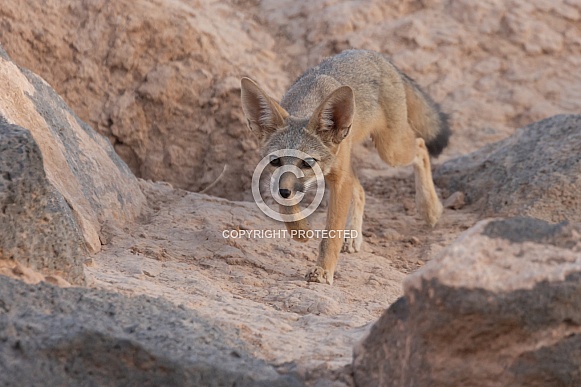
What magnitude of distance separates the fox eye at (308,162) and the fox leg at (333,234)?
0.40 metres

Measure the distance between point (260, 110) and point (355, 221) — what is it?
162 centimetres

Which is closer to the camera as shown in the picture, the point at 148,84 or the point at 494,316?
the point at 494,316

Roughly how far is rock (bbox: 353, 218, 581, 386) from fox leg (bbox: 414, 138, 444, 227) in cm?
427

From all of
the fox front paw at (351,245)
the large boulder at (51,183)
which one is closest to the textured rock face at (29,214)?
the large boulder at (51,183)

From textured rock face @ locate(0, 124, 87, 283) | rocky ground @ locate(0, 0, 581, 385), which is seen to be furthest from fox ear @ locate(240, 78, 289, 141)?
textured rock face @ locate(0, 124, 87, 283)

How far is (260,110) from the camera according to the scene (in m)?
5.36

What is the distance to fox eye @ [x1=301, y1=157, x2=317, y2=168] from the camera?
513cm

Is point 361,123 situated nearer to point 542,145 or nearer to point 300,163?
point 300,163

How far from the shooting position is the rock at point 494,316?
2.54 metres

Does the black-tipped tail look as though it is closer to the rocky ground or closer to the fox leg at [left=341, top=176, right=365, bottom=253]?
the rocky ground

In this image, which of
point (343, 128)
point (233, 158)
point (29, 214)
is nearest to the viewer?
point (29, 214)

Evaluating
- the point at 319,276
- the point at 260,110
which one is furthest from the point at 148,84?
the point at 319,276

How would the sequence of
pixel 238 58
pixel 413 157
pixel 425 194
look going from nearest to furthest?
pixel 413 157 → pixel 425 194 → pixel 238 58

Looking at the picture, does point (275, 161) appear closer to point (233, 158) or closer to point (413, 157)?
point (413, 157)
